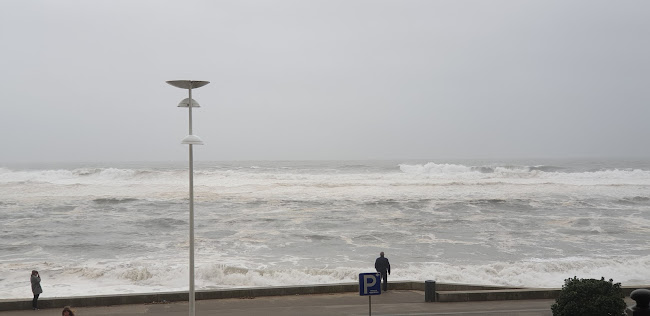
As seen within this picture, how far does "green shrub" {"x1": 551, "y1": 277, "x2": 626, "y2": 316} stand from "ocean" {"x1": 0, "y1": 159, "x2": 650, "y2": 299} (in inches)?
341

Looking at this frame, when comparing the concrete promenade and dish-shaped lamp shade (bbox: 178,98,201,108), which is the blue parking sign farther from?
dish-shaped lamp shade (bbox: 178,98,201,108)

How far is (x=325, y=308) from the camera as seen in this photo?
12.7 meters

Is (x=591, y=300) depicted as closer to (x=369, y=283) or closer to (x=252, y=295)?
(x=369, y=283)

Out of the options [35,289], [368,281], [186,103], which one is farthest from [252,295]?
[186,103]

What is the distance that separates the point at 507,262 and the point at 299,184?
151ft

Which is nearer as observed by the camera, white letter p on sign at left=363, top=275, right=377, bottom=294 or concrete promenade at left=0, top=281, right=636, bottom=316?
white letter p on sign at left=363, top=275, right=377, bottom=294

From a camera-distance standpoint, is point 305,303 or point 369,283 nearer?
point 369,283

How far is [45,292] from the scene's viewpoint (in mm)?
16266

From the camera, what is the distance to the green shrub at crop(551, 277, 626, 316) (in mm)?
9305

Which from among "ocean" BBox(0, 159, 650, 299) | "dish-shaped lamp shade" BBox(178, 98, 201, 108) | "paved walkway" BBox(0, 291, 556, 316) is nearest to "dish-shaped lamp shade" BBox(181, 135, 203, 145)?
"dish-shaped lamp shade" BBox(178, 98, 201, 108)

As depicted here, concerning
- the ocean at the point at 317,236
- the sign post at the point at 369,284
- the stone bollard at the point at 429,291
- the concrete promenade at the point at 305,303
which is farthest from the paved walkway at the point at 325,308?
the ocean at the point at 317,236

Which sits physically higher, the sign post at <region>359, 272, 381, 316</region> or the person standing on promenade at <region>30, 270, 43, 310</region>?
the sign post at <region>359, 272, 381, 316</region>

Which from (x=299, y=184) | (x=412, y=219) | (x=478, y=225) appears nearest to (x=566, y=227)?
(x=478, y=225)

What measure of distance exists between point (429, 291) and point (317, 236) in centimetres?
1516
